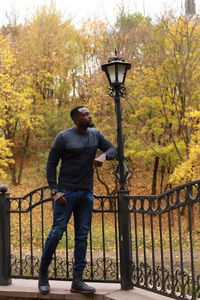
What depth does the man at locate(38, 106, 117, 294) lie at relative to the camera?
3934 millimetres

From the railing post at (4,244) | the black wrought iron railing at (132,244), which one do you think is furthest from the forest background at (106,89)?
the railing post at (4,244)

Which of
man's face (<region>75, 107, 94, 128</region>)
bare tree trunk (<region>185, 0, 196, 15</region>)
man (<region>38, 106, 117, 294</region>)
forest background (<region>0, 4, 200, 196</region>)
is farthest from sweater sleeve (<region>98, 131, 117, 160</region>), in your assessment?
bare tree trunk (<region>185, 0, 196, 15</region>)

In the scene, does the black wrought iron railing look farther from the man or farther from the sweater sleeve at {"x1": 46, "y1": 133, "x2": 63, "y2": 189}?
the sweater sleeve at {"x1": 46, "y1": 133, "x2": 63, "y2": 189}

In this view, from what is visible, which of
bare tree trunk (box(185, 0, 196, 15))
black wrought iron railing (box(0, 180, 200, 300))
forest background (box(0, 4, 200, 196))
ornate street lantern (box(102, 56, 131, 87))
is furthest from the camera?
bare tree trunk (box(185, 0, 196, 15))

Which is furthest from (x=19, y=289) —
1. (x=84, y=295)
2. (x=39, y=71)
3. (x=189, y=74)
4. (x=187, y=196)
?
(x=39, y=71)

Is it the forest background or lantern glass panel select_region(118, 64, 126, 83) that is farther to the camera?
the forest background

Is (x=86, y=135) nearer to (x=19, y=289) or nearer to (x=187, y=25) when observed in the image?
(x=19, y=289)

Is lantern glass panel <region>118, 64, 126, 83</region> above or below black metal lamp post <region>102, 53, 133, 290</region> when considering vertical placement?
above

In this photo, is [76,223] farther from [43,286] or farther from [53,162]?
[43,286]

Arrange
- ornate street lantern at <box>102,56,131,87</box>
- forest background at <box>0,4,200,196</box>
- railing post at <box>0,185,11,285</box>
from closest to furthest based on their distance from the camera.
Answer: ornate street lantern at <box>102,56,131,87</box>
railing post at <box>0,185,11,285</box>
forest background at <box>0,4,200,196</box>

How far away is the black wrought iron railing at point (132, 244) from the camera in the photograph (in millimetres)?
3695

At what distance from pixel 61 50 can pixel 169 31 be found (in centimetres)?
989

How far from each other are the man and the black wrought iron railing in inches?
15.7

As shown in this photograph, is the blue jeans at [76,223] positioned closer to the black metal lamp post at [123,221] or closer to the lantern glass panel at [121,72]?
the black metal lamp post at [123,221]
